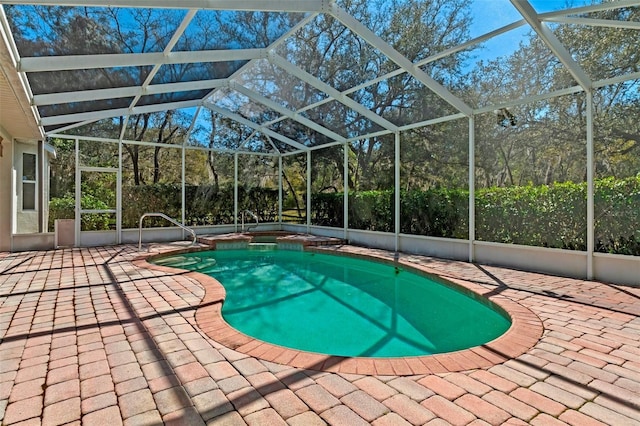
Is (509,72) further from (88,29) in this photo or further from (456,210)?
(88,29)

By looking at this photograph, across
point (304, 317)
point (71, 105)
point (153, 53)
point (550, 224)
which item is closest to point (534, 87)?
point (550, 224)

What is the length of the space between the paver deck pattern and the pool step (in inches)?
264

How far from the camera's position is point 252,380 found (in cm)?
250

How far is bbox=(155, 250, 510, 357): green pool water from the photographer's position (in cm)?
408

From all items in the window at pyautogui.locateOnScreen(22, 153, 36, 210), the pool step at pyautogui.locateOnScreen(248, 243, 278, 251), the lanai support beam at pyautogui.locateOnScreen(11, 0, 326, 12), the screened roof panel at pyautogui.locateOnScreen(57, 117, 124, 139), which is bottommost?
the pool step at pyautogui.locateOnScreen(248, 243, 278, 251)

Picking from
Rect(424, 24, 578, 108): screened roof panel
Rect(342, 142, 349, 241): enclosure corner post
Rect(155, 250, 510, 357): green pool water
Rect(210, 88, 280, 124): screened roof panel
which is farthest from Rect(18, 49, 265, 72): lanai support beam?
Rect(342, 142, 349, 241): enclosure corner post

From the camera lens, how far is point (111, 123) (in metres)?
10.1

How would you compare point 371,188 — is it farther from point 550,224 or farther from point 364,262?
point 550,224

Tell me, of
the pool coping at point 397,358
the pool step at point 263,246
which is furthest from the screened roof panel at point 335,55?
the pool step at point 263,246

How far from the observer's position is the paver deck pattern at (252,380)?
2.11 m

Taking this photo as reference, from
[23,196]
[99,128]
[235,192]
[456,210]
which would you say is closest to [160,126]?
[99,128]

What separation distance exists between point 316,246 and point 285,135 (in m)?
4.35

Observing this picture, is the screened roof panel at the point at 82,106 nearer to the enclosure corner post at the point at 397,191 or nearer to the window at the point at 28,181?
the window at the point at 28,181

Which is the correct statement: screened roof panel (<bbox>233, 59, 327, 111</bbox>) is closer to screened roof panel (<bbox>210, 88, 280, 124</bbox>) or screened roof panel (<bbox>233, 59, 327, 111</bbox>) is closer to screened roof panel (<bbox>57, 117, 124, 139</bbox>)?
screened roof panel (<bbox>210, 88, 280, 124</bbox>)
